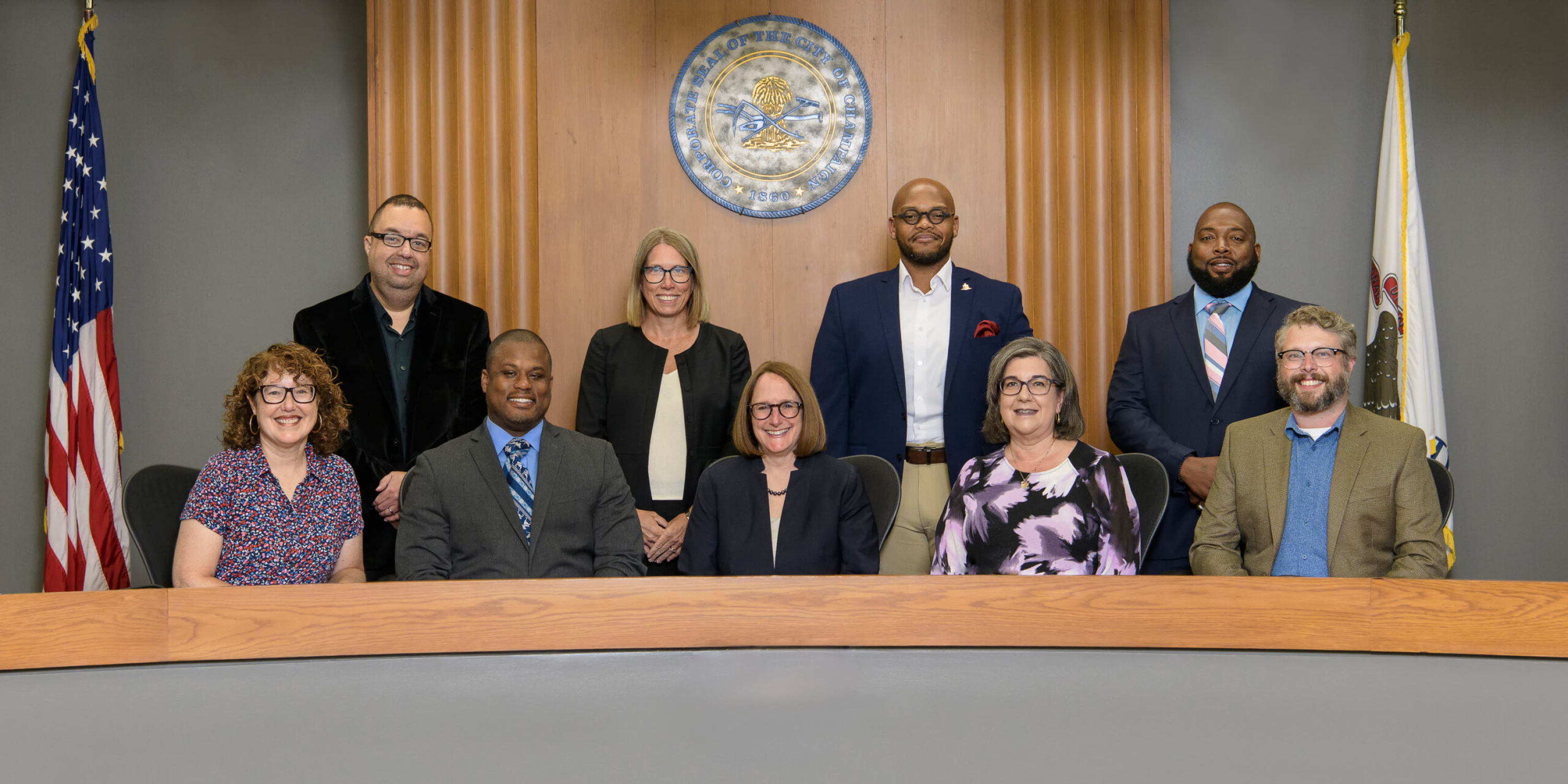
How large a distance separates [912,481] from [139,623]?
1.98 meters

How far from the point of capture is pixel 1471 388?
4250 mm

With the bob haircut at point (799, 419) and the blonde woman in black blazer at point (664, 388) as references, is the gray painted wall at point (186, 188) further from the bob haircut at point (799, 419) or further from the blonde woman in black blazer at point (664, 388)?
the bob haircut at point (799, 419)

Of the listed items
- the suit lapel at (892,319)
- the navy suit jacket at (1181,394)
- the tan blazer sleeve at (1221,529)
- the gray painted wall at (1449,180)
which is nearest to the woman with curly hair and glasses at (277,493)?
the suit lapel at (892,319)

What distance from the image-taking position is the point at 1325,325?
100 inches

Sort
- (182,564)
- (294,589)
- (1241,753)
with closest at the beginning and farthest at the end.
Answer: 1. (1241,753)
2. (294,589)
3. (182,564)

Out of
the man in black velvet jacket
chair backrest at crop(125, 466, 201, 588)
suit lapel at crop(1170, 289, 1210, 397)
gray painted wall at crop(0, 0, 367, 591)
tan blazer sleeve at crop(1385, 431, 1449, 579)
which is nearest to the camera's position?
tan blazer sleeve at crop(1385, 431, 1449, 579)

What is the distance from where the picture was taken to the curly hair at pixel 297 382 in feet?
8.39

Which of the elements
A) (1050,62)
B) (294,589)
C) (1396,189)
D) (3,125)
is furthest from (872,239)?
(3,125)

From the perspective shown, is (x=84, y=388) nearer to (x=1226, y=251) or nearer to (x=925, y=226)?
(x=925, y=226)

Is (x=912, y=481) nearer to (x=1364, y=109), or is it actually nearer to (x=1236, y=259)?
(x=1236, y=259)

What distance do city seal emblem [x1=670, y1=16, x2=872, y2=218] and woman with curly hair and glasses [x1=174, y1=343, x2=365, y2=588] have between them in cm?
184

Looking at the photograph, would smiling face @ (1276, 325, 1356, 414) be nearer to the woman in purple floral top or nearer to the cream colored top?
the woman in purple floral top

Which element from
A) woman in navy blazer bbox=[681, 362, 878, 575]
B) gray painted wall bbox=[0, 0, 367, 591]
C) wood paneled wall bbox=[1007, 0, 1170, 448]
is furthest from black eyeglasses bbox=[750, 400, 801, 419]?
gray painted wall bbox=[0, 0, 367, 591]

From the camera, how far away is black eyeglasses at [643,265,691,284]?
10.5ft
